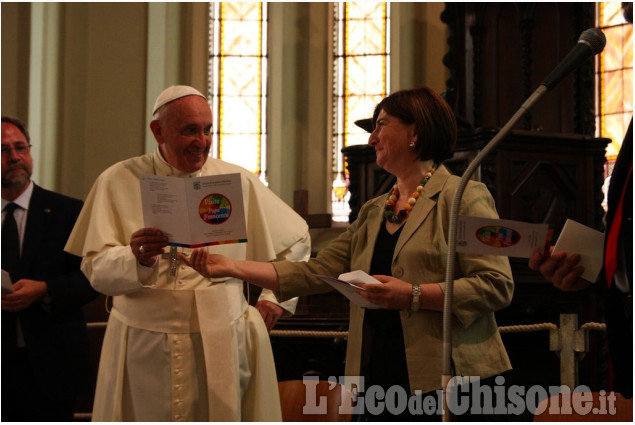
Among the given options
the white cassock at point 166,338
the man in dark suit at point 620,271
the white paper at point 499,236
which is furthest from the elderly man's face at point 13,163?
the man in dark suit at point 620,271

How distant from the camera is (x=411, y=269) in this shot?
3.31 meters

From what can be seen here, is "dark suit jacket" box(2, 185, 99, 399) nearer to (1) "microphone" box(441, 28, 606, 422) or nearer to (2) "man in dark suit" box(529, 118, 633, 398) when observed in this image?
(1) "microphone" box(441, 28, 606, 422)

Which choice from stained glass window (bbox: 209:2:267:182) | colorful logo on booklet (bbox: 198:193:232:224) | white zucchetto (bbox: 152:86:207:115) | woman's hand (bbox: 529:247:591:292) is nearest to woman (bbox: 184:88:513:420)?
colorful logo on booklet (bbox: 198:193:232:224)

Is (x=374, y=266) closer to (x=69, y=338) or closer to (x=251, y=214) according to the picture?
(x=251, y=214)

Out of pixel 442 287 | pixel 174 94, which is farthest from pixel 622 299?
pixel 174 94

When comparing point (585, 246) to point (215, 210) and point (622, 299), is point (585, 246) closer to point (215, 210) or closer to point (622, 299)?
point (622, 299)

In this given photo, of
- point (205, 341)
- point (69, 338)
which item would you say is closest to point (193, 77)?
point (69, 338)

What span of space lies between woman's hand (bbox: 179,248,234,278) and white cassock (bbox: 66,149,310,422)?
30cm

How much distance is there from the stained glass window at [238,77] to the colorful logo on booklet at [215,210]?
27.5ft

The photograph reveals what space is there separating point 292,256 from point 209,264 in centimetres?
83

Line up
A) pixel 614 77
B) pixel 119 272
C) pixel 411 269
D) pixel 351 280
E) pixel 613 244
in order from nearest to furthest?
1. pixel 613 244
2. pixel 351 280
3. pixel 411 269
4. pixel 119 272
5. pixel 614 77

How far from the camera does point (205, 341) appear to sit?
12.5 feet

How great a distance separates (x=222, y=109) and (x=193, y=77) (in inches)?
22.9

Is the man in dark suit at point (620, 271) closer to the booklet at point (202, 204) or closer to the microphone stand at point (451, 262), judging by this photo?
the microphone stand at point (451, 262)
